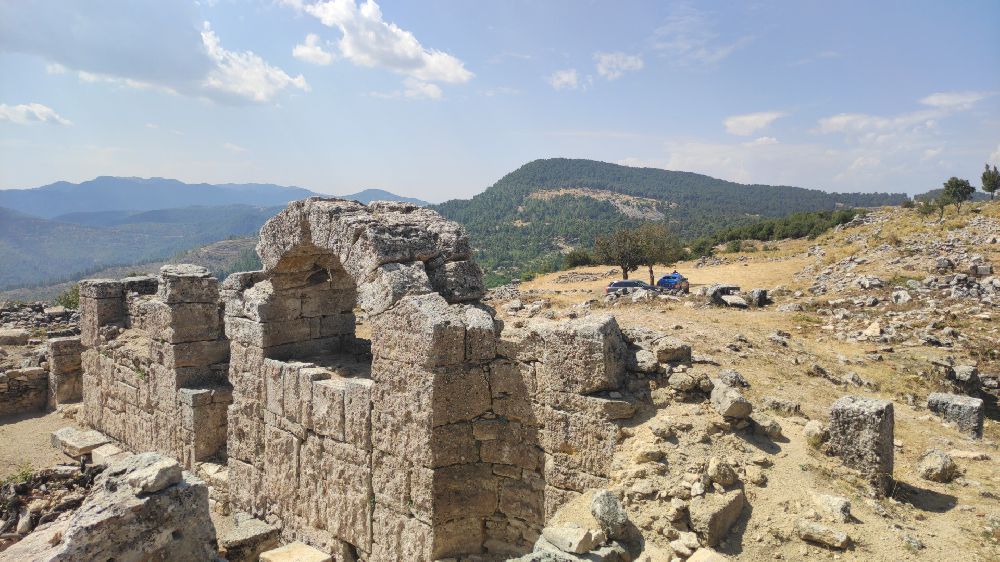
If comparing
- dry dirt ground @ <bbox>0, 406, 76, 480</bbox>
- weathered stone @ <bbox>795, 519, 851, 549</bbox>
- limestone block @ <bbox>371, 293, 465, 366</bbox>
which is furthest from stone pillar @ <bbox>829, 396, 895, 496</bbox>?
dry dirt ground @ <bbox>0, 406, 76, 480</bbox>

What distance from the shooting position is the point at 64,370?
41.3 feet

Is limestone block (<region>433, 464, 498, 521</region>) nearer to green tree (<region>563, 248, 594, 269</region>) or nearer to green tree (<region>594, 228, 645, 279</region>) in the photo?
green tree (<region>594, 228, 645, 279</region>)

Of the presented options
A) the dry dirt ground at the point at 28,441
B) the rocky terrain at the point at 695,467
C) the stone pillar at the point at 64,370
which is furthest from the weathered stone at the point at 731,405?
the stone pillar at the point at 64,370

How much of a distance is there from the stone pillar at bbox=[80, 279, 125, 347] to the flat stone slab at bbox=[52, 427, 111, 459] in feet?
5.73

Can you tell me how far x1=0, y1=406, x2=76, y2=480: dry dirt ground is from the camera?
9.98 meters

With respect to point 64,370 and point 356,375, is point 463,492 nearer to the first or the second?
point 356,375

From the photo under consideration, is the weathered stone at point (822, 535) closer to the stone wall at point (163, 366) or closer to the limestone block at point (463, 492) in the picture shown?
the limestone block at point (463, 492)

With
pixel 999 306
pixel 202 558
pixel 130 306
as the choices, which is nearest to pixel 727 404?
pixel 202 558

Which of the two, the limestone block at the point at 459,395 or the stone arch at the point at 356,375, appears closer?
the limestone block at the point at 459,395

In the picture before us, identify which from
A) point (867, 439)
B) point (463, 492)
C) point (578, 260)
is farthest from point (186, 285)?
point (578, 260)

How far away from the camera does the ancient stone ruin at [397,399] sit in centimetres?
534

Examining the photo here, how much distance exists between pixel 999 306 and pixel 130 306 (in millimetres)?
21132

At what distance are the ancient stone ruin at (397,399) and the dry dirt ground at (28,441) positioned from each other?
390 centimetres

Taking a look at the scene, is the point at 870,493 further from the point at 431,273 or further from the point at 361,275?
the point at 361,275
